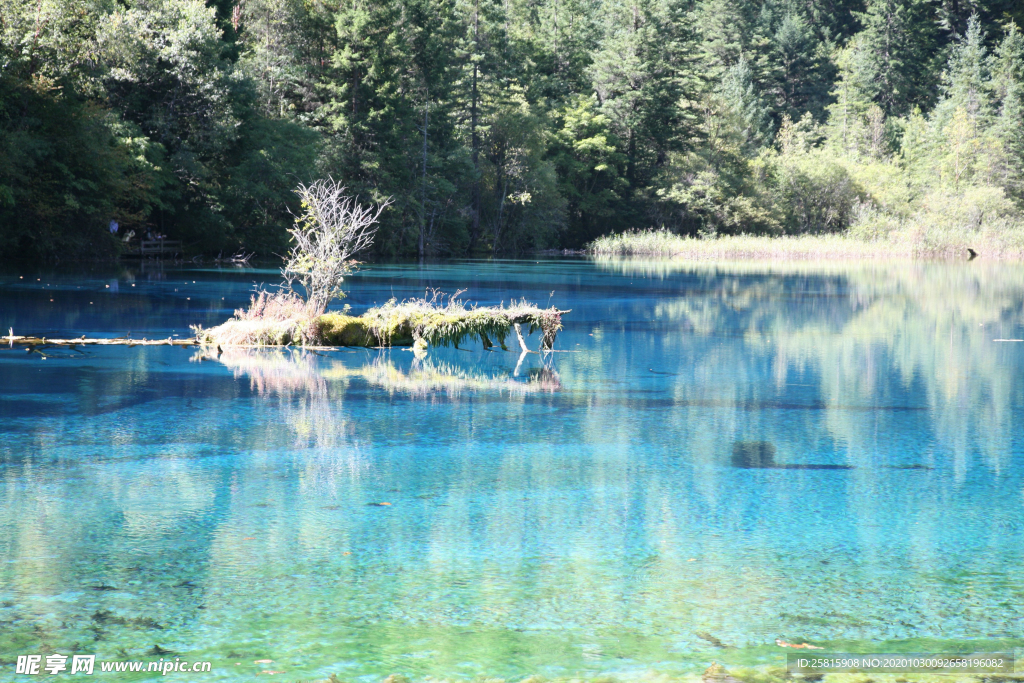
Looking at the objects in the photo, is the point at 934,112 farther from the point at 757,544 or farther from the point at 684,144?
the point at 757,544

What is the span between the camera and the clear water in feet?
18.2

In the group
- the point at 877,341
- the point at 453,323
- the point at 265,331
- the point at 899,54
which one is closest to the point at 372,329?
the point at 453,323

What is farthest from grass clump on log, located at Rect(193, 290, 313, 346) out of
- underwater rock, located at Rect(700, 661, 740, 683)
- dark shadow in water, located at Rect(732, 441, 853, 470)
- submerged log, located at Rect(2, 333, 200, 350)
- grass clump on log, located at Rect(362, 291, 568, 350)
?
underwater rock, located at Rect(700, 661, 740, 683)

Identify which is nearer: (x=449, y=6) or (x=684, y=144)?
(x=449, y=6)

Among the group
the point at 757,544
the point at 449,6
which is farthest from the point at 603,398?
the point at 449,6

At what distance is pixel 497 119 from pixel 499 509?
59.1 metres

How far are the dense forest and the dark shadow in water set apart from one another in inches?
1274

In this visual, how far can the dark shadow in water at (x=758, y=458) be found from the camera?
9.48m

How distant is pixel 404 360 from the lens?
16766 mm

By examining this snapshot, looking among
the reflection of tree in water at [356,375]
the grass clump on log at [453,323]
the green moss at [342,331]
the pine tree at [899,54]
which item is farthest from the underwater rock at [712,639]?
the pine tree at [899,54]

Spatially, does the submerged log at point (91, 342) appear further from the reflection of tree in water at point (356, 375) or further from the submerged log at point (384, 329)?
the reflection of tree in water at point (356, 375)

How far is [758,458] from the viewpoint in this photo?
986cm

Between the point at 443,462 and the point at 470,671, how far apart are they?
14.9ft

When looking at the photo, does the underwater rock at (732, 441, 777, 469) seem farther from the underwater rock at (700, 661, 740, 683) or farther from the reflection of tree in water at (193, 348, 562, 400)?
the underwater rock at (700, 661, 740, 683)
